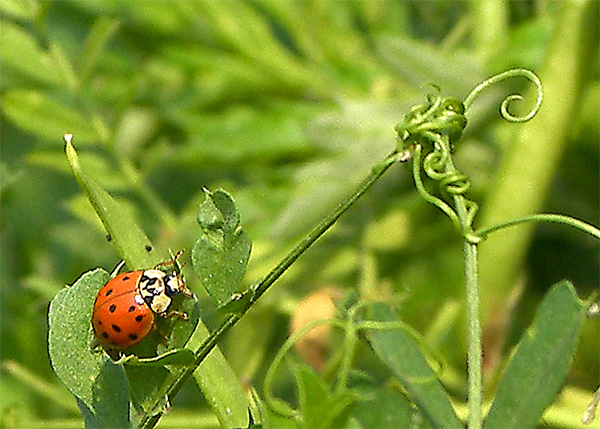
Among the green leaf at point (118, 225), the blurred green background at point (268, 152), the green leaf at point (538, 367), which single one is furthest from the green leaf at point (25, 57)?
the green leaf at point (538, 367)

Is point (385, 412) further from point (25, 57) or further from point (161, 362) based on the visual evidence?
point (25, 57)

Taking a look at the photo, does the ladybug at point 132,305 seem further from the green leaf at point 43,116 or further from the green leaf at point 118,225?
the green leaf at point 43,116

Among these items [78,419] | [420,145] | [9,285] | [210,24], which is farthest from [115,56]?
[420,145]

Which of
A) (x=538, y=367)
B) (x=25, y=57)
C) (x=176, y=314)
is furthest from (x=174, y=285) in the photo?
(x=25, y=57)

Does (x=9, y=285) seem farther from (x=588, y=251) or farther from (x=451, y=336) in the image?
(x=588, y=251)

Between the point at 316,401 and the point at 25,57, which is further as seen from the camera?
the point at 25,57

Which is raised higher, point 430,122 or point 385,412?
point 430,122

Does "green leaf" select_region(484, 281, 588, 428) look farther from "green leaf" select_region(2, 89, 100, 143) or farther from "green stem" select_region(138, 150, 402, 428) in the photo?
"green leaf" select_region(2, 89, 100, 143)
